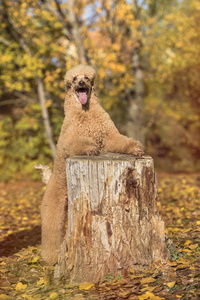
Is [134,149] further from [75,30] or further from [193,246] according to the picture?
[75,30]

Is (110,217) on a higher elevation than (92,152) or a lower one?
lower

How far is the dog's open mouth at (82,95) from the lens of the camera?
11.2ft

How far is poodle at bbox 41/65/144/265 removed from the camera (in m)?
3.30

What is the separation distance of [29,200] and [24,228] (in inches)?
103

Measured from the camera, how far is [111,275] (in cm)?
299

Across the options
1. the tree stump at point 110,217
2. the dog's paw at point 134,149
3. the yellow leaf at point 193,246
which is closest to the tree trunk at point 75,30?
the dog's paw at point 134,149

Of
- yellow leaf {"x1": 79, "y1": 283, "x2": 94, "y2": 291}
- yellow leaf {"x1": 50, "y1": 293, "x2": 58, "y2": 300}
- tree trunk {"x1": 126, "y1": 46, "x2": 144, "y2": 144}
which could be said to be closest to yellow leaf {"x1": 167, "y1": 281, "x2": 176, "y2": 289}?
yellow leaf {"x1": 79, "y1": 283, "x2": 94, "y2": 291}

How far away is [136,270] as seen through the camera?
9.95 feet

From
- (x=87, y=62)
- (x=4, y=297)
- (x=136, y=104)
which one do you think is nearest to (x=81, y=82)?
(x=4, y=297)

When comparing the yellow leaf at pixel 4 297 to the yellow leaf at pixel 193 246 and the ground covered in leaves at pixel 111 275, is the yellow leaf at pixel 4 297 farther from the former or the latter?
the yellow leaf at pixel 193 246

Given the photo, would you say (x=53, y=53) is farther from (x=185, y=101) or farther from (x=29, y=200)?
(x=185, y=101)

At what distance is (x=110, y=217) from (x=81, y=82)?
1.36 m

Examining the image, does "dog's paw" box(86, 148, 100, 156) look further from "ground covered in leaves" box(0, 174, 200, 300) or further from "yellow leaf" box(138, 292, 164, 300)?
"yellow leaf" box(138, 292, 164, 300)

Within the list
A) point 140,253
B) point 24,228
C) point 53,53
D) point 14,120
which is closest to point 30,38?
point 53,53
